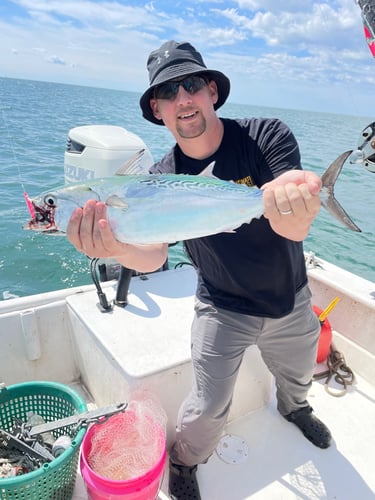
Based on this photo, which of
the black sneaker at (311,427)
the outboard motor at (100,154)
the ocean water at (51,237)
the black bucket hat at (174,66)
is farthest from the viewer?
the ocean water at (51,237)

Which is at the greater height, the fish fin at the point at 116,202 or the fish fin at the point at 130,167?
the fish fin at the point at 130,167

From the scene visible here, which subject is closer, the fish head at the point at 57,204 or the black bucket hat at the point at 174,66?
the fish head at the point at 57,204

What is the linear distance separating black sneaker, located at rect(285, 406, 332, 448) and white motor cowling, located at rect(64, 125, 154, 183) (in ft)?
9.04

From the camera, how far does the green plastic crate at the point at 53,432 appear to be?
171cm

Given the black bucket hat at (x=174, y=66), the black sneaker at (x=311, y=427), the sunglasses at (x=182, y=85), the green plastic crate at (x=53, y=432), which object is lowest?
the black sneaker at (x=311, y=427)

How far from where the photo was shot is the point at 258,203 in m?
1.80

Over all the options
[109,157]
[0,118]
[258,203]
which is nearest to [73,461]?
[258,203]

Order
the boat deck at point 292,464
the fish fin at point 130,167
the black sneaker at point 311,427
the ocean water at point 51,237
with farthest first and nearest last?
the ocean water at point 51,237
the black sneaker at point 311,427
the boat deck at point 292,464
the fish fin at point 130,167

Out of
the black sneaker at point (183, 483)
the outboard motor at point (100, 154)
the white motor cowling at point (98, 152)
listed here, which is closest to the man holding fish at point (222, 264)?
the black sneaker at point (183, 483)

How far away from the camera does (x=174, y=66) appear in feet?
7.13

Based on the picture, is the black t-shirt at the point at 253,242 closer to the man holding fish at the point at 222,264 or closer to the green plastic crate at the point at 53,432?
the man holding fish at the point at 222,264

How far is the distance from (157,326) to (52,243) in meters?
5.12

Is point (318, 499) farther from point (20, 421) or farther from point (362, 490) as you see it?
point (20, 421)

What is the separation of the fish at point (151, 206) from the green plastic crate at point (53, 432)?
41.7 inches
